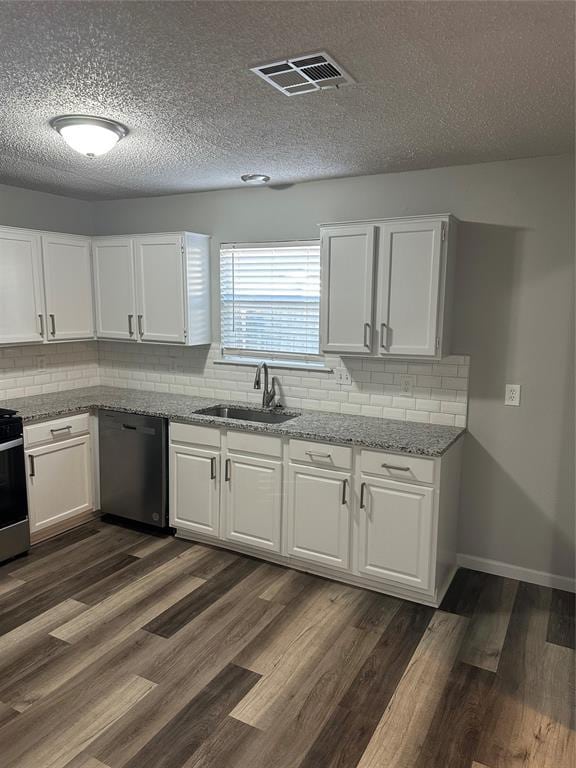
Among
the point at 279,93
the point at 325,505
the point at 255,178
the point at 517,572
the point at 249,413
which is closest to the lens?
→ the point at 279,93

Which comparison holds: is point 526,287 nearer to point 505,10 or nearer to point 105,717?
point 505,10

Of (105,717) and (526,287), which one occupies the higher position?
(526,287)

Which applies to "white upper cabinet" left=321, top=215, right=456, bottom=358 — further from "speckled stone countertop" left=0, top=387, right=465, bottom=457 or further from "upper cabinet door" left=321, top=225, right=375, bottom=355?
"speckled stone countertop" left=0, top=387, right=465, bottom=457

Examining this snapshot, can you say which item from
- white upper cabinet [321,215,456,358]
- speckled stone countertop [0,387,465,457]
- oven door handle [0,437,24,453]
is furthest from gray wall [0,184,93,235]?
white upper cabinet [321,215,456,358]

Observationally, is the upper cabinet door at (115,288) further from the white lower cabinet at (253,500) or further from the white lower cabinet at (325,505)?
the white lower cabinet at (253,500)

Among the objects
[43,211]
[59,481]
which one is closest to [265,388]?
[59,481]

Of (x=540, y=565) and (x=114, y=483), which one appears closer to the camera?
(x=540, y=565)

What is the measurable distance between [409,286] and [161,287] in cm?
189

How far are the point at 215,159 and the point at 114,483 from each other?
7.78 ft

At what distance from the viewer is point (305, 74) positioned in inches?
76.5

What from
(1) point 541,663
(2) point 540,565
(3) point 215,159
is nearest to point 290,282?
(3) point 215,159

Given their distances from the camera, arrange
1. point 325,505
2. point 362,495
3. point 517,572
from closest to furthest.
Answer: point 362,495 < point 325,505 < point 517,572

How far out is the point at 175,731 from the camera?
84.5 inches

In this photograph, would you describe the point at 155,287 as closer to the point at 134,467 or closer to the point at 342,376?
the point at 134,467
